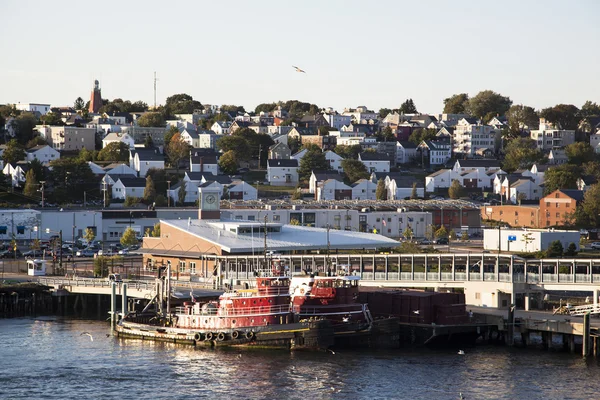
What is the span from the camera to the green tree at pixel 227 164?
14800cm

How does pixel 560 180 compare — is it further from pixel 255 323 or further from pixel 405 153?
pixel 255 323

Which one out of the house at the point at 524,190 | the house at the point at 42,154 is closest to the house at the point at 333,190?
the house at the point at 524,190

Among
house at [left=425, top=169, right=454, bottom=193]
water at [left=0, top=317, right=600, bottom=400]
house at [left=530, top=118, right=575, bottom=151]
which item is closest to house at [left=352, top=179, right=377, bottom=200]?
house at [left=425, top=169, right=454, bottom=193]

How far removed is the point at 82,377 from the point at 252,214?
53786 mm

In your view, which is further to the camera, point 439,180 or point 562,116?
point 562,116

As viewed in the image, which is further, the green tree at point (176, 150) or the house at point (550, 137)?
the house at point (550, 137)

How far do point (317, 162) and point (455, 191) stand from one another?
65.7 feet

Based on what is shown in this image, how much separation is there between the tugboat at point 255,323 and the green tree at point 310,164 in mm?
94308

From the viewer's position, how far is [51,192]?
124688 mm

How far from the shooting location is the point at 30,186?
121 metres

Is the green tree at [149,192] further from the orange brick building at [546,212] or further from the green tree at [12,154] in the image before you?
the orange brick building at [546,212]

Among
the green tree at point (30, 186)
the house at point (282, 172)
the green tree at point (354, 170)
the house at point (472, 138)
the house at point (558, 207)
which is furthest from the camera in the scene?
the house at point (472, 138)

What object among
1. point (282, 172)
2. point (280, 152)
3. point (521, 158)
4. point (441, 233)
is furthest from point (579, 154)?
point (441, 233)

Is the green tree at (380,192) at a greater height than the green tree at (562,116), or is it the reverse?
the green tree at (562,116)
